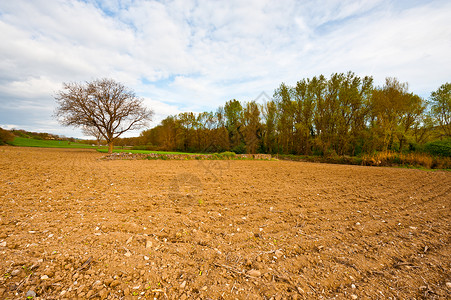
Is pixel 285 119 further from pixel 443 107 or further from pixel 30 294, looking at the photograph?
pixel 30 294

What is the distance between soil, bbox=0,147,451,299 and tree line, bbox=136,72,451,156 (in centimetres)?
2156

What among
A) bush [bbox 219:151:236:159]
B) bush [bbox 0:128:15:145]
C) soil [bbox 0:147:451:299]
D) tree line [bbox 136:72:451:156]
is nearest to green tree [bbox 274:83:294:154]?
tree line [bbox 136:72:451:156]

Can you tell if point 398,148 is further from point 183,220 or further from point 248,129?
point 183,220

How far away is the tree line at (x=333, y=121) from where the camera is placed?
2009cm

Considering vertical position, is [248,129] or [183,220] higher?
[248,129]

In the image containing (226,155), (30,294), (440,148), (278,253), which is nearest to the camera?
(30,294)

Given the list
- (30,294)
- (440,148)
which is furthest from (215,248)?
(440,148)

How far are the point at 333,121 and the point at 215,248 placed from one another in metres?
26.5

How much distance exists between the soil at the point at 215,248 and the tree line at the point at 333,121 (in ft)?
70.7

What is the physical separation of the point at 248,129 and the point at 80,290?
32.1 m

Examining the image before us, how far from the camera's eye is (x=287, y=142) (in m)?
30.8

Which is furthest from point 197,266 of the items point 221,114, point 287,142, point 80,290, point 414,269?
point 221,114

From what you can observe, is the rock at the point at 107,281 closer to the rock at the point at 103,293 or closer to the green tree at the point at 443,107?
the rock at the point at 103,293

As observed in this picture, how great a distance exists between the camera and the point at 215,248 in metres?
2.62
